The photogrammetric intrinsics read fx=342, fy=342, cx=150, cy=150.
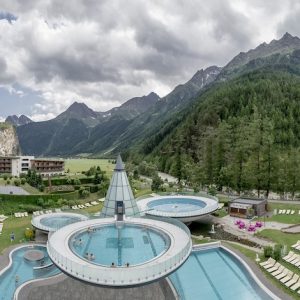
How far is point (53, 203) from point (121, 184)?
2774 centimetres

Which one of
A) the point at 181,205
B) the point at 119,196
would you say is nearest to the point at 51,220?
the point at 119,196

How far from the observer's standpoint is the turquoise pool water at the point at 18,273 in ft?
84.0

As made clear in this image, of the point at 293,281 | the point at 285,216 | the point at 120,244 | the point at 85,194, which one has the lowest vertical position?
the point at 293,281

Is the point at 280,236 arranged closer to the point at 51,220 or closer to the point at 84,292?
the point at 84,292

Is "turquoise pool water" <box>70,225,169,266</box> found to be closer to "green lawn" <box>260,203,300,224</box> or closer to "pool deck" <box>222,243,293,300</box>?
"pool deck" <box>222,243,293,300</box>

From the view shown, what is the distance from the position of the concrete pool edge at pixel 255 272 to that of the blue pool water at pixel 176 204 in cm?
1240

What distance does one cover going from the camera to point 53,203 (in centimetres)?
5809

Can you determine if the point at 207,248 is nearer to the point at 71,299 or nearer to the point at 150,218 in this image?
the point at 150,218

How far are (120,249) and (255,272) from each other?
11.5 m

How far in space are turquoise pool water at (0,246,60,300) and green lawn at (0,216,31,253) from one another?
353cm

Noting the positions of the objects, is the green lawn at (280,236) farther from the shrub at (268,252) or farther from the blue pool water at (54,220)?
the blue pool water at (54,220)

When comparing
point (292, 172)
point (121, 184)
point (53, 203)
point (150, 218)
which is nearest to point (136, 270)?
point (150, 218)

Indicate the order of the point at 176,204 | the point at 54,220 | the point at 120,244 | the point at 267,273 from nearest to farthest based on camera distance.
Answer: the point at 120,244, the point at 267,273, the point at 54,220, the point at 176,204

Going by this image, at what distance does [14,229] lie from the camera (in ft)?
144
